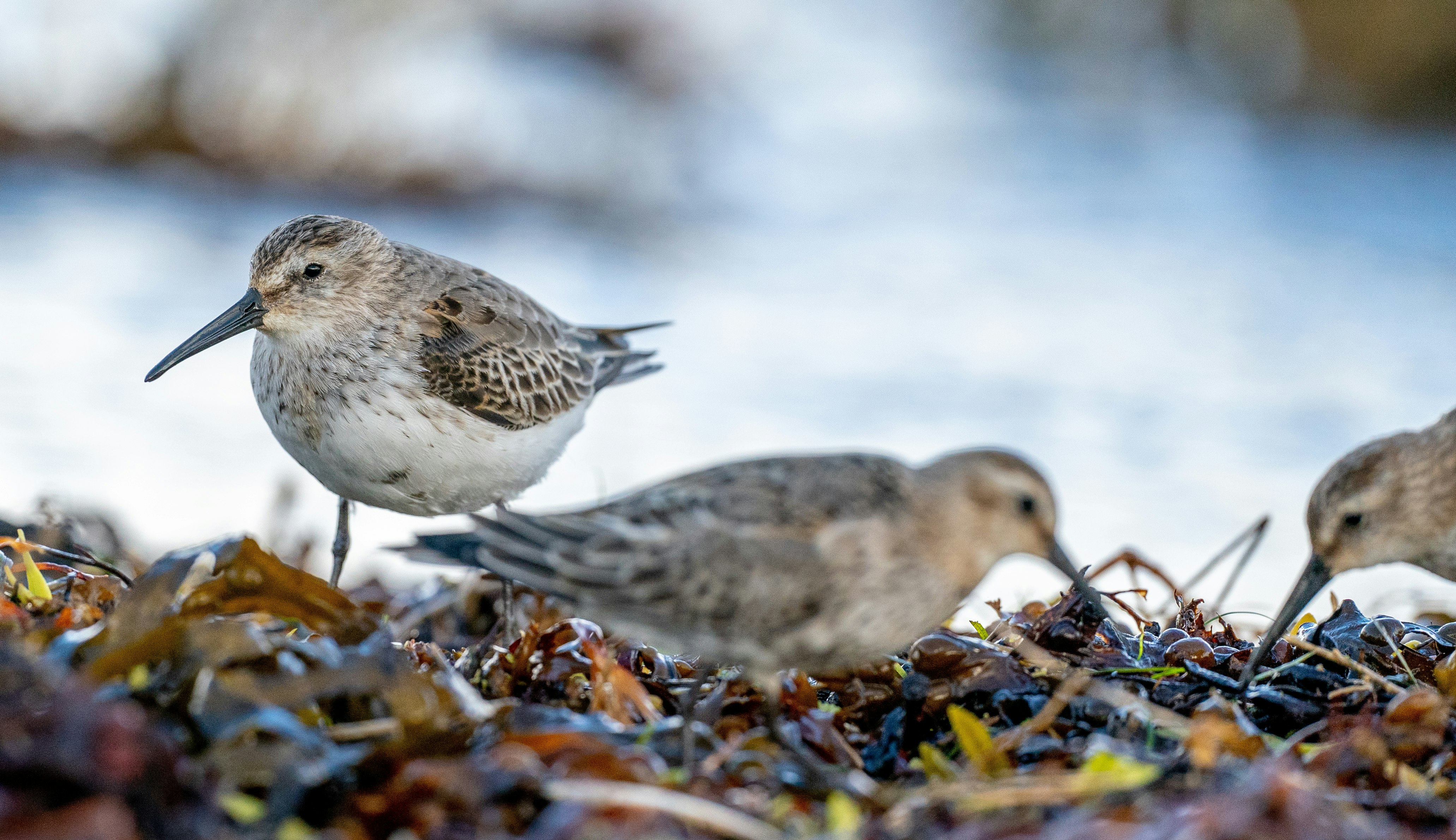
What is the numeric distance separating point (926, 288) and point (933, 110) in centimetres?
754

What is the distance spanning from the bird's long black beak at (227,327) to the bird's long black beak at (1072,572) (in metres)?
2.67

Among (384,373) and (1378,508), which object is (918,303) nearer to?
(384,373)

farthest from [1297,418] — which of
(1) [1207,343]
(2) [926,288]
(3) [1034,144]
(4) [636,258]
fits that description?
(3) [1034,144]

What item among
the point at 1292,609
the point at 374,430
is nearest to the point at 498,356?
the point at 374,430

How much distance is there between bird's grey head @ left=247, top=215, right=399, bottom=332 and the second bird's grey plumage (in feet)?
5.78

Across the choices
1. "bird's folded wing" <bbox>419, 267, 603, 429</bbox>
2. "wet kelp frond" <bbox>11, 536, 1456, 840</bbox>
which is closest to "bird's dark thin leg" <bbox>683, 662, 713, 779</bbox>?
"wet kelp frond" <bbox>11, 536, 1456, 840</bbox>

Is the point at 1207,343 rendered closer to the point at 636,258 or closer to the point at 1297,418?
the point at 1297,418

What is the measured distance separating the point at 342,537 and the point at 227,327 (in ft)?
2.99

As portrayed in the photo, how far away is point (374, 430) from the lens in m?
4.52

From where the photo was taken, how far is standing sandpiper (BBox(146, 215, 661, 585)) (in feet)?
14.9

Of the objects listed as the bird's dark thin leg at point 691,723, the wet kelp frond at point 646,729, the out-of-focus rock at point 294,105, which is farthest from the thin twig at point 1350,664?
the out-of-focus rock at point 294,105

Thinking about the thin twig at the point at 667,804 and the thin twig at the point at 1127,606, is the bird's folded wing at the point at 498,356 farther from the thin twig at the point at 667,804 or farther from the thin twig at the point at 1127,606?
the thin twig at the point at 667,804

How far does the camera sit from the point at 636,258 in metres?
14.1

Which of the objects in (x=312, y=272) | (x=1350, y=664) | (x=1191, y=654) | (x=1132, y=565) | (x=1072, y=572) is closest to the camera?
(x=1350, y=664)
